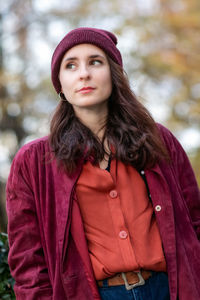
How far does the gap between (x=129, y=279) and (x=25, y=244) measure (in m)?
0.55

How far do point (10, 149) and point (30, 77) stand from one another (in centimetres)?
212

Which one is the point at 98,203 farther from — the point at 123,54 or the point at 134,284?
the point at 123,54

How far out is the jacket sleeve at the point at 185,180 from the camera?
2.34m

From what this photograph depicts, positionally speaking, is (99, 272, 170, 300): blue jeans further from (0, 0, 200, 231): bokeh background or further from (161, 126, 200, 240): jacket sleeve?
(0, 0, 200, 231): bokeh background

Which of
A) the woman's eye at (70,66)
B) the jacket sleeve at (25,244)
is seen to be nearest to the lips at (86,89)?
the woman's eye at (70,66)

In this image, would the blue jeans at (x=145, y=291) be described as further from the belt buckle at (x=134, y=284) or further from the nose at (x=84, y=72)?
the nose at (x=84, y=72)

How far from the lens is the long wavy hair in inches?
87.0

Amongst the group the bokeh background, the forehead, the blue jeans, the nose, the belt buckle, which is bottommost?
the blue jeans

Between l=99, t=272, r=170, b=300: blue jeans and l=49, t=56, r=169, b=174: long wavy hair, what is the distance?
581mm

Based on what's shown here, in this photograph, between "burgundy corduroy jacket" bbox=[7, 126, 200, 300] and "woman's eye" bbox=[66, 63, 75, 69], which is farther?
"woman's eye" bbox=[66, 63, 75, 69]

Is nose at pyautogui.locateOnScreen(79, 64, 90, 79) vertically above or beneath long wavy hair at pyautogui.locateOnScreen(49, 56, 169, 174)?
above

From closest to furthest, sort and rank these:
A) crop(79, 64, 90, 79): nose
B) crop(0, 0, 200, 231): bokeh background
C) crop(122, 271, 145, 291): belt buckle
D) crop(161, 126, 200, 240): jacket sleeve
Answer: crop(122, 271, 145, 291): belt buckle, crop(79, 64, 90, 79): nose, crop(161, 126, 200, 240): jacket sleeve, crop(0, 0, 200, 231): bokeh background

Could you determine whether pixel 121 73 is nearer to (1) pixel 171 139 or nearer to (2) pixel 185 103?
(1) pixel 171 139

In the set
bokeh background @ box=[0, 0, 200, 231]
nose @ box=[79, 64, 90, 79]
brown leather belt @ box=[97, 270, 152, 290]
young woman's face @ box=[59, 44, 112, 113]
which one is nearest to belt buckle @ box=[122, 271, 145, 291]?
brown leather belt @ box=[97, 270, 152, 290]
